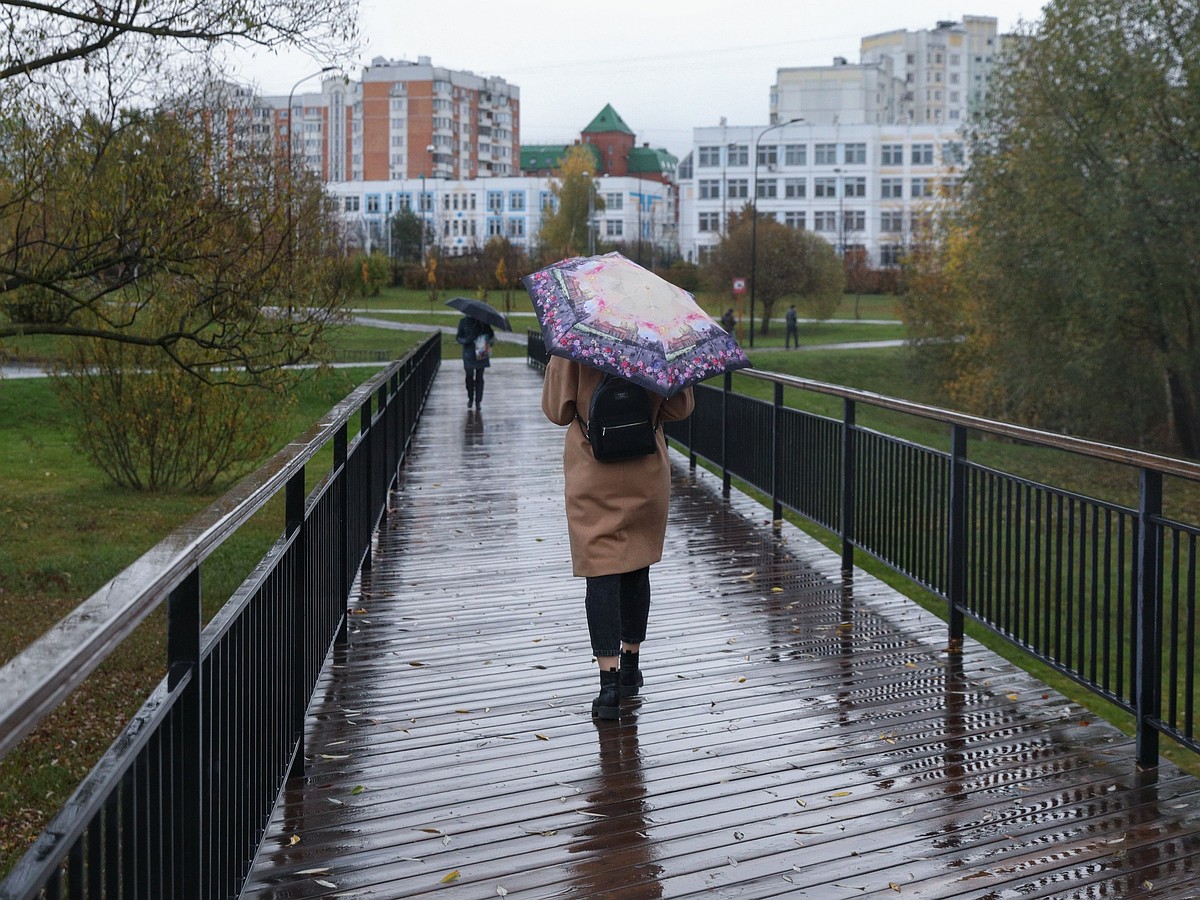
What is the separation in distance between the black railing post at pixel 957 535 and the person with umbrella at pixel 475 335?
1267cm

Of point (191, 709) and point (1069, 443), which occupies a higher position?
point (1069, 443)

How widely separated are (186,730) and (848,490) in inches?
243

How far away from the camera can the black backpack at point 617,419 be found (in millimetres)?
5086

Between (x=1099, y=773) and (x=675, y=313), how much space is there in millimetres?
2182

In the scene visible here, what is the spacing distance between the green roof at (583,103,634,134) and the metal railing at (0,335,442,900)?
15083cm

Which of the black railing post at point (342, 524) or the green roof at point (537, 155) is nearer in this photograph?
the black railing post at point (342, 524)

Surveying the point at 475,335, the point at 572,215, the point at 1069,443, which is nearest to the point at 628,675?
the point at 1069,443

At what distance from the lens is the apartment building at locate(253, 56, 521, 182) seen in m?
141

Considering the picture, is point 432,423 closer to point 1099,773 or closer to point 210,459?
point 210,459

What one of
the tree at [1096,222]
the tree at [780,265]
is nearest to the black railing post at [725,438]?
the tree at [1096,222]

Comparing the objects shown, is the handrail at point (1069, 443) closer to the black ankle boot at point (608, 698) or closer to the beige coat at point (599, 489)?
the beige coat at point (599, 489)

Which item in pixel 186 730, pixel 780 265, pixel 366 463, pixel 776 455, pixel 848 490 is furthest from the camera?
pixel 780 265

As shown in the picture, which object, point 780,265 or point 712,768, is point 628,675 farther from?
point 780,265

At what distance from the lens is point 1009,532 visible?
6125 millimetres
